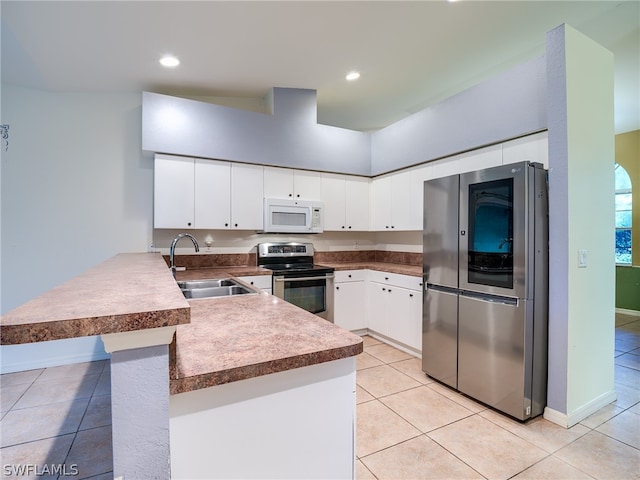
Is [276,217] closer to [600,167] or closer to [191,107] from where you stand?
[191,107]

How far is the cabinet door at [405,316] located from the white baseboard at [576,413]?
1176mm

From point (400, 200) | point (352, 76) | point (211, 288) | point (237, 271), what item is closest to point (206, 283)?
point (211, 288)

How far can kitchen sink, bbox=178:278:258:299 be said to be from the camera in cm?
239

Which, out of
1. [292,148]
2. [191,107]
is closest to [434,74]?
[292,148]

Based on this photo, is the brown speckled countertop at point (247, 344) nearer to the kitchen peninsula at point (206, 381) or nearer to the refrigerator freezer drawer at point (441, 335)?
the kitchen peninsula at point (206, 381)

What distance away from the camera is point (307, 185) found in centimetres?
385

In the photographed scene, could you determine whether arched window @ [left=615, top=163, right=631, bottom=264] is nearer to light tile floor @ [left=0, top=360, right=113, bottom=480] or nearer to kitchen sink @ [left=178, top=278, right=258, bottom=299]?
kitchen sink @ [left=178, top=278, right=258, bottom=299]

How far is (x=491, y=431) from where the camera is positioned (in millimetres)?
2051

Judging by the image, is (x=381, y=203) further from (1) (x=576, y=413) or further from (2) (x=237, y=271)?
(1) (x=576, y=413)

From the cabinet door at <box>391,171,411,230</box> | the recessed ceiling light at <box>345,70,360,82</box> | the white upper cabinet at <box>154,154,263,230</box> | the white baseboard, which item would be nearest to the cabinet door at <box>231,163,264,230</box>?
the white upper cabinet at <box>154,154,263,230</box>

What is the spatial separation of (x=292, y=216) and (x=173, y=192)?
127cm

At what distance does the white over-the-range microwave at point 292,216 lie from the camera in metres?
3.59

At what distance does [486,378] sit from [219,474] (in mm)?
2084

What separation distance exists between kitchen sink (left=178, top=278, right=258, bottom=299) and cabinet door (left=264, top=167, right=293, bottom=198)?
1.28 metres
